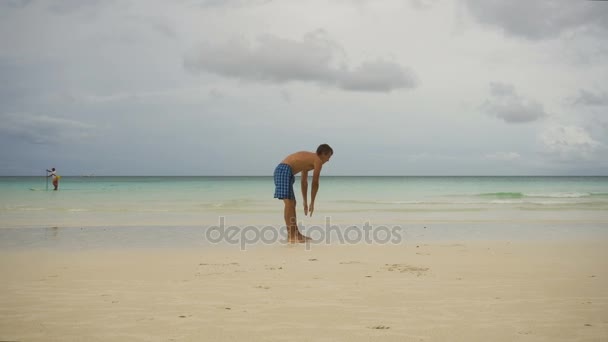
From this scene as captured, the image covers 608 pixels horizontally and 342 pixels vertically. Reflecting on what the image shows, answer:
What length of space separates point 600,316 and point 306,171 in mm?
4944

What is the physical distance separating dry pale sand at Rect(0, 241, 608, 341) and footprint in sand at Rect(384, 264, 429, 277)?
23mm

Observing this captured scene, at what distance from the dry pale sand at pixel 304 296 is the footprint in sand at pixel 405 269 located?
2 cm

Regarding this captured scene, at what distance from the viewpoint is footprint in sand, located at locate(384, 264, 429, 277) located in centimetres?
518

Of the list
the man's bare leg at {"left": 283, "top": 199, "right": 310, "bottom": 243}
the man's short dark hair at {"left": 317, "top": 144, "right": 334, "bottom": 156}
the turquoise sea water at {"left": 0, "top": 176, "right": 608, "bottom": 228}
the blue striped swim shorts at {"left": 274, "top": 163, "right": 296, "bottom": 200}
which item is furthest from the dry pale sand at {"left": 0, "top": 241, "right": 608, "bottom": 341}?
the turquoise sea water at {"left": 0, "top": 176, "right": 608, "bottom": 228}

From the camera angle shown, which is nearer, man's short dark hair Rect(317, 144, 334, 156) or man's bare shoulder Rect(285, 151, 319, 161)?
man's short dark hair Rect(317, 144, 334, 156)

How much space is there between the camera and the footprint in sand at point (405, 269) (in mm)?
5180

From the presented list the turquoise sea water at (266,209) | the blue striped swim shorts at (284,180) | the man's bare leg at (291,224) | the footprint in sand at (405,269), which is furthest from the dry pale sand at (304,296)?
the turquoise sea water at (266,209)

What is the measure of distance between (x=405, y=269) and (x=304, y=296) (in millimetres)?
1672

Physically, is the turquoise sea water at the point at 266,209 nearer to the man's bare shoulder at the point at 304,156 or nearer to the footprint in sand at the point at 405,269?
the man's bare shoulder at the point at 304,156

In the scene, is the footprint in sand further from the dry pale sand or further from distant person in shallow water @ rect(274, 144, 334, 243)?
distant person in shallow water @ rect(274, 144, 334, 243)

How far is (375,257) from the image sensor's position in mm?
6156

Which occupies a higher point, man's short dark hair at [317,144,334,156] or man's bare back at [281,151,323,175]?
man's short dark hair at [317,144,334,156]

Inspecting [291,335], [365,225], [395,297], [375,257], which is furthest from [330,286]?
[365,225]

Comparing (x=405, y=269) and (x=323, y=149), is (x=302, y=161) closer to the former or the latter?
(x=323, y=149)
